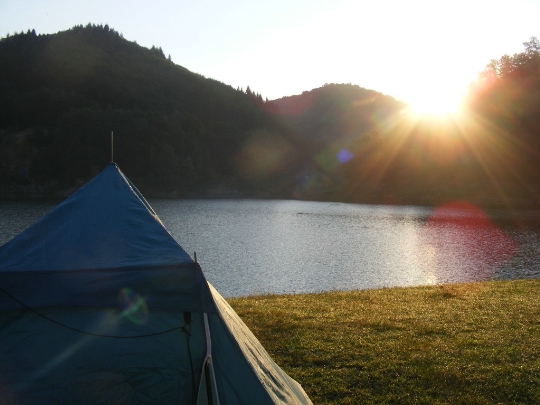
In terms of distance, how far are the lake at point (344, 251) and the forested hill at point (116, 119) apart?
50142 millimetres

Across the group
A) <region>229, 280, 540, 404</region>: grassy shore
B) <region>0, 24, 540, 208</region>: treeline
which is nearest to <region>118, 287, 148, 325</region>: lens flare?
<region>229, 280, 540, 404</region>: grassy shore

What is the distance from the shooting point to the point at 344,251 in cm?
3061

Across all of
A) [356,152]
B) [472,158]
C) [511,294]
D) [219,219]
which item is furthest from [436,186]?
→ [511,294]

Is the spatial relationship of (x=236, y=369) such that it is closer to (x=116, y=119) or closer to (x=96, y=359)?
(x=96, y=359)

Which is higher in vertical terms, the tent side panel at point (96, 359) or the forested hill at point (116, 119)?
the forested hill at point (116, 119)

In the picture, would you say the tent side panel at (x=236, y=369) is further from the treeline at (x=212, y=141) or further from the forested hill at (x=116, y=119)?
the forested hill at (x=116, y=119)

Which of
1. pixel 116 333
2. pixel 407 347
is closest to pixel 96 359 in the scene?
pixel 116 333

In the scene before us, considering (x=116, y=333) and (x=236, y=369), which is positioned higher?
(x=116, y=333)

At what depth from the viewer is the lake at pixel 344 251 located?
73.0 ft

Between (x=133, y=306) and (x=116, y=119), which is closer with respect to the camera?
(x=133, y=306)

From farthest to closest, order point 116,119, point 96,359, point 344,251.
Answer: point 116,119, point 344,251, point 96,359

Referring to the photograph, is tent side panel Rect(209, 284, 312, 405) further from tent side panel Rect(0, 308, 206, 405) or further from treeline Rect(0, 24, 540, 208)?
treeline Rect(0, 24, 540, 208)

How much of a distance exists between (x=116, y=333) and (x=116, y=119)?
106 metres

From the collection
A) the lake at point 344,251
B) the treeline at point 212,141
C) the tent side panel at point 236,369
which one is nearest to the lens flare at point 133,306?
the tent side panel at point 236,369
